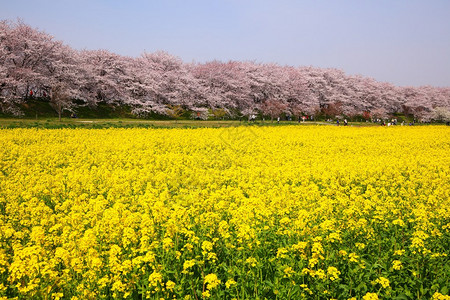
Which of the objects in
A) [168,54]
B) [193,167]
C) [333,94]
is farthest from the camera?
[333,94]

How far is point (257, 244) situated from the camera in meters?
5.45

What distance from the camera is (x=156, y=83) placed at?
61062 mm

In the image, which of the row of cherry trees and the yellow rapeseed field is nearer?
the yellow rapeseed field

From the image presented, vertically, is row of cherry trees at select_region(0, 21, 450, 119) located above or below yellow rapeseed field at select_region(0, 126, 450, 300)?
above

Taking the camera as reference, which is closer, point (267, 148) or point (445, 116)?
point (267, 148)

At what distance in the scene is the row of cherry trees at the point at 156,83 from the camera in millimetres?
46500

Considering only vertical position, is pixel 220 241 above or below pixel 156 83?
below

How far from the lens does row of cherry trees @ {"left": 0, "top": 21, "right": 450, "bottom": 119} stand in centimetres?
4650

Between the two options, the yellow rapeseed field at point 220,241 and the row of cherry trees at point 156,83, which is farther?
the row of cherry trees at point 156,83

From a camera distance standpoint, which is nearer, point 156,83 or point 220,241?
point 220,241

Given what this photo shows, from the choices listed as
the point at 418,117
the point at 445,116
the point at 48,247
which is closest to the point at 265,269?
the point at 48,247

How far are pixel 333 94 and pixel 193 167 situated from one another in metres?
87.5

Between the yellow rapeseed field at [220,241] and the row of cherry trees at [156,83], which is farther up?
the row of cherry trees at [156,83]

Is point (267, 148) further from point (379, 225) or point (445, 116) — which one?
point (445, 116)
